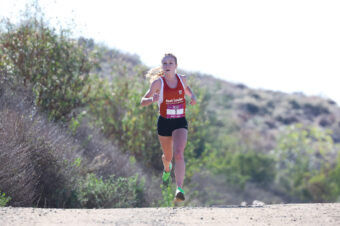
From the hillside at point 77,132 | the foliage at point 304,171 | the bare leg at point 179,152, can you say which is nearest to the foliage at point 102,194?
the hillside at point 77,132

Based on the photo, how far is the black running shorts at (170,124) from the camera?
8.00 metres

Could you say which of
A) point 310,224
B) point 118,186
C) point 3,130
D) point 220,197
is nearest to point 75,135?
point 118,186

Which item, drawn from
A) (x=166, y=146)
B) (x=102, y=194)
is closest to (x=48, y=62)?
(x=102, y=194)

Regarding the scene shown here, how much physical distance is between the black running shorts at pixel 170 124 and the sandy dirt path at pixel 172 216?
123cm

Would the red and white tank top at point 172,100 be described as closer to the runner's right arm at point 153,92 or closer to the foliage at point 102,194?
the runner's right arm at point 153,92

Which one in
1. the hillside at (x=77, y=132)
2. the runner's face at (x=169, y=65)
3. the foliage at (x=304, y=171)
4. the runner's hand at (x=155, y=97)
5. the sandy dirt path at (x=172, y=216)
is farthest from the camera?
the foliage at (x=304, y=171)

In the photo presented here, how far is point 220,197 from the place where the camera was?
82.2ft

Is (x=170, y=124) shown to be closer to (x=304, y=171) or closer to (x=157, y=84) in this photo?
(x=157, y=84)

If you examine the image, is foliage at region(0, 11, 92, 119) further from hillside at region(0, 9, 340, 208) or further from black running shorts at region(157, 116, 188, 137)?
black running shorts at region(157, 116, 188, 137)

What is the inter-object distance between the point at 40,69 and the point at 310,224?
9447mm

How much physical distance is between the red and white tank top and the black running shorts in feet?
0.23

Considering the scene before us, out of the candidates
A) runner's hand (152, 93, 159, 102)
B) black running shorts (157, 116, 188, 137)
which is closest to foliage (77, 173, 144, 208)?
black running shorts (157, 116, 188, 137)

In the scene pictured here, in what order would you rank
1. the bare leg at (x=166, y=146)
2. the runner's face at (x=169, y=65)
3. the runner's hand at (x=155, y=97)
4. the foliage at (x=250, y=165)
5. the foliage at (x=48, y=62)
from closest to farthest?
the runner's hand at (x=155, y=97) < the runner's face at (x=169, y=65) < the bare leg at (x=166, y=146) < the foliage at (x=48, y=62) < the foliage at (x=250, y=165)

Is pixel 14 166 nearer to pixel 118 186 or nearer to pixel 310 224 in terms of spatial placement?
pixel 118 186
